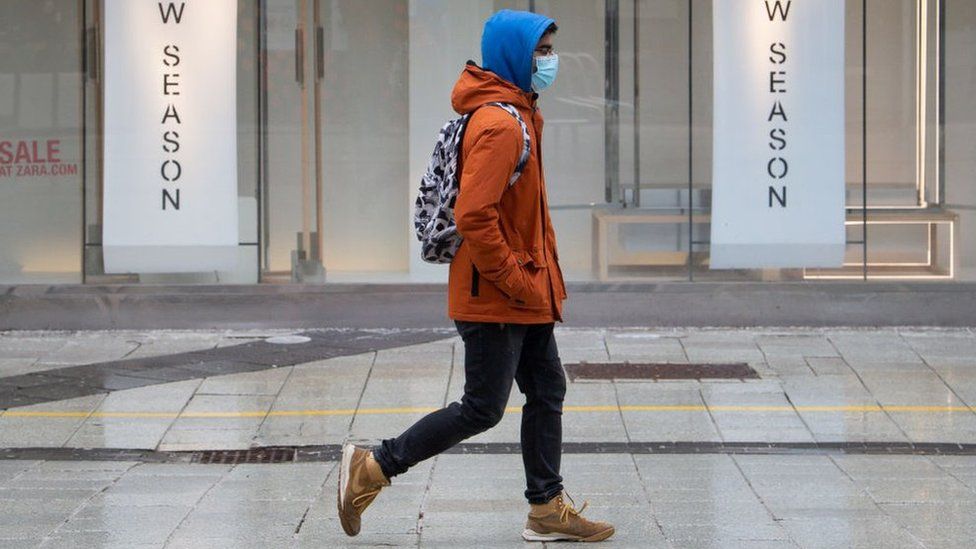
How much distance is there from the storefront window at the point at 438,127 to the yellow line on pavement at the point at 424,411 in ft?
9.16

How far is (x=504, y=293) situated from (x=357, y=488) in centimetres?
91

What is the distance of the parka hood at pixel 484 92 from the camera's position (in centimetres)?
548

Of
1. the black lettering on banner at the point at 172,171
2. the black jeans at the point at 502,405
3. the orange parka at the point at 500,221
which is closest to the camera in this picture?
the orange parka at the point at 500,221

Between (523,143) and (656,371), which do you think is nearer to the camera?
(523,143)

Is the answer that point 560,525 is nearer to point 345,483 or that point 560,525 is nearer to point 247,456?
point 345,483

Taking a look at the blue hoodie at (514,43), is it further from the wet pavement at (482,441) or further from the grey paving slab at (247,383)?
the grey paving slab at (247,383)

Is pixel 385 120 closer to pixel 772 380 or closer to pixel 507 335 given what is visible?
pixel 772 380

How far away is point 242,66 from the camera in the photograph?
11055mm

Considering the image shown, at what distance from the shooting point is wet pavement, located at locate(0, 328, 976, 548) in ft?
19.7

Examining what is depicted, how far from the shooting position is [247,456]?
291 inches

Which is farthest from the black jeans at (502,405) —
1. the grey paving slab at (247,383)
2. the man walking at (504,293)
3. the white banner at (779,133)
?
the white banner at (779,133)

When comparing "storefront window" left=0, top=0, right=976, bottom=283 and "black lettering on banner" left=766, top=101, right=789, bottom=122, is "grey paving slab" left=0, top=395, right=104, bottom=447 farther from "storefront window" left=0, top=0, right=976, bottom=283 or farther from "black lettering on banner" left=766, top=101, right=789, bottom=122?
"black lettering on banner" left=766, top=101, right=789, bottom=122

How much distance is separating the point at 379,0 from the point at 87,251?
110 inches

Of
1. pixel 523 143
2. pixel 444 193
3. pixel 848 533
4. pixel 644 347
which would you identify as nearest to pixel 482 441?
A: pixel 848 533
